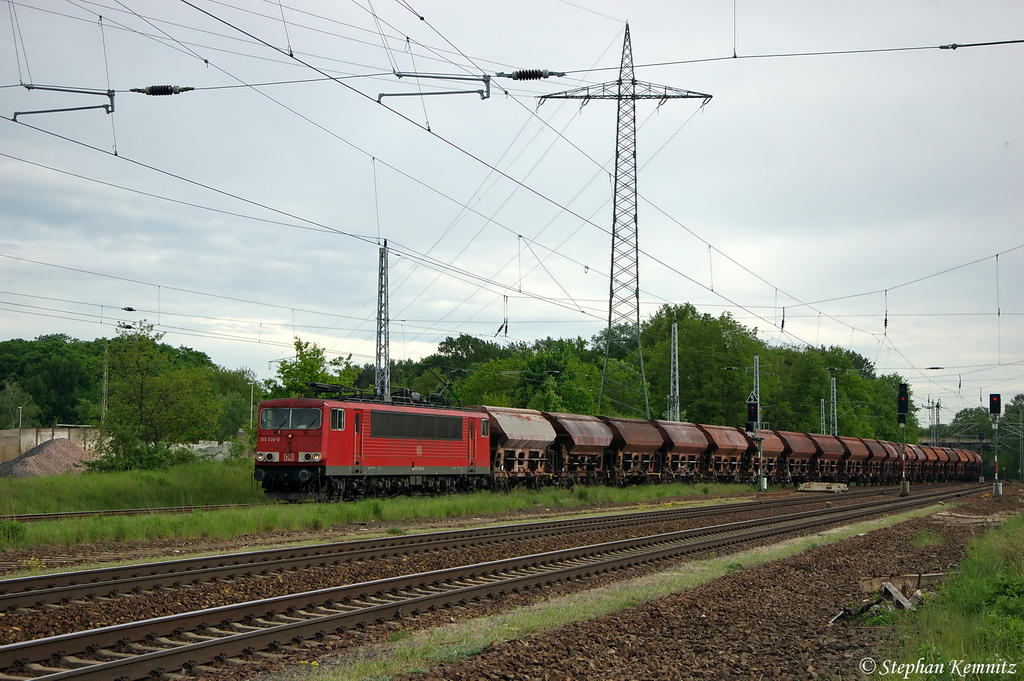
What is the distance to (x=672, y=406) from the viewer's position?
2216 inches

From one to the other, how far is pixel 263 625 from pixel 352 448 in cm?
1754

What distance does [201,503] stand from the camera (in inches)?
1166

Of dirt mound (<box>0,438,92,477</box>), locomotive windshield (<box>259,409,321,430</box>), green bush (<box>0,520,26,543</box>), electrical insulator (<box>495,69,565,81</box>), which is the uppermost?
electrical insulator (<box>495,69,565,81</box>)

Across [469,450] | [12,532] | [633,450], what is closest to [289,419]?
[469,450]

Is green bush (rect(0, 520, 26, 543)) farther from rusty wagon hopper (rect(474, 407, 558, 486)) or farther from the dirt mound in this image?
the dirt mound

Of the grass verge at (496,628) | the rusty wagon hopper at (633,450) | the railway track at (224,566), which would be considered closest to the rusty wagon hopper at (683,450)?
the rusty wagon hopper at (633,450)

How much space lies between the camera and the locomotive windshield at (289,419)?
89.4ft

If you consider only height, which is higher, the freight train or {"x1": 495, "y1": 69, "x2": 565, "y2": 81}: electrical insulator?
{"x1": 495, "y1": 69, "x2": 565, "y2": 81}: electrical insulator

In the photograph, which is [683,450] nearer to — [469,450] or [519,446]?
[519,446]

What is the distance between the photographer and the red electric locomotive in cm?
2717

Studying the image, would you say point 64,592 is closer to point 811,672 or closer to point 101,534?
point 101,534

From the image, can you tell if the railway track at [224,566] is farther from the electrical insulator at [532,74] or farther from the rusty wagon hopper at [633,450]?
the rusty wagon hopper at [633,450]

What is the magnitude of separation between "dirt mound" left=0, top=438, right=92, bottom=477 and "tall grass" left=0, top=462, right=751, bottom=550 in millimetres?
18715

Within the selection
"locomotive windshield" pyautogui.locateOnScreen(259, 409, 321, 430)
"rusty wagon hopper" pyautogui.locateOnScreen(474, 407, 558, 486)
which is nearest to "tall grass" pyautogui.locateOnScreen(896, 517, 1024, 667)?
"locomotive windshield" pyautogui.locateOnScreen(259, 409, 321, 430)
